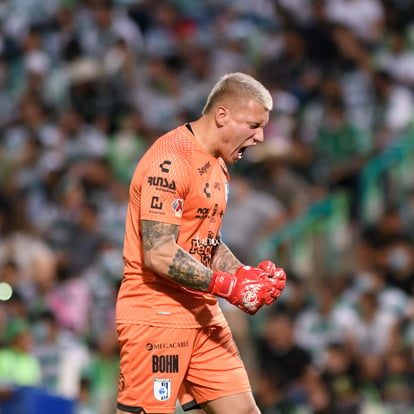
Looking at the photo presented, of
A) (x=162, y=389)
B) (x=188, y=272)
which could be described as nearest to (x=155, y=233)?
(x=188, y=272)

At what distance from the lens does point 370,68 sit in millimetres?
11797

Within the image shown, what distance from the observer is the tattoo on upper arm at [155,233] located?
498 cm

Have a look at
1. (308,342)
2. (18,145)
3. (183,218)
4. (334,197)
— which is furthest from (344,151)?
(183,218)

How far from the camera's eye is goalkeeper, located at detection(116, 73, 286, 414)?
5.00 metres

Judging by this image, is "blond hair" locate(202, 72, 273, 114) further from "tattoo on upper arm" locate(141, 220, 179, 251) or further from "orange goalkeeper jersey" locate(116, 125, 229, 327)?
"tattoo on upper arm" locate(141, 220, 179, 251)

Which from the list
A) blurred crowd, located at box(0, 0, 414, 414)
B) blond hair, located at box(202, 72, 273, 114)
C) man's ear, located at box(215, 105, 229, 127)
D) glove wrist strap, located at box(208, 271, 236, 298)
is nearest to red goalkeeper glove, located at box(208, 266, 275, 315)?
glove wrist strap, located at box(208, 271, 236, 298)

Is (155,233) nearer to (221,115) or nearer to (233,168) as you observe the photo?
(221,115)

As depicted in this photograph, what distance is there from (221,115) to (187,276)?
92cm

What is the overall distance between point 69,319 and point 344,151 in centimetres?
367

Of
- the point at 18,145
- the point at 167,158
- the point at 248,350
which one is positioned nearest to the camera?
the point at 167,158

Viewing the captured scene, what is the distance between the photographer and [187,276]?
496 cm

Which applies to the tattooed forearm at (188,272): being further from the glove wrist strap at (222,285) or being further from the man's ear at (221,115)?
the man's ear at (221,115)

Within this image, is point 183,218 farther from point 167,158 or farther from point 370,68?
point 370,68

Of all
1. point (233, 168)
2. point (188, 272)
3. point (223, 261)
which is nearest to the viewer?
point (188, 272)
